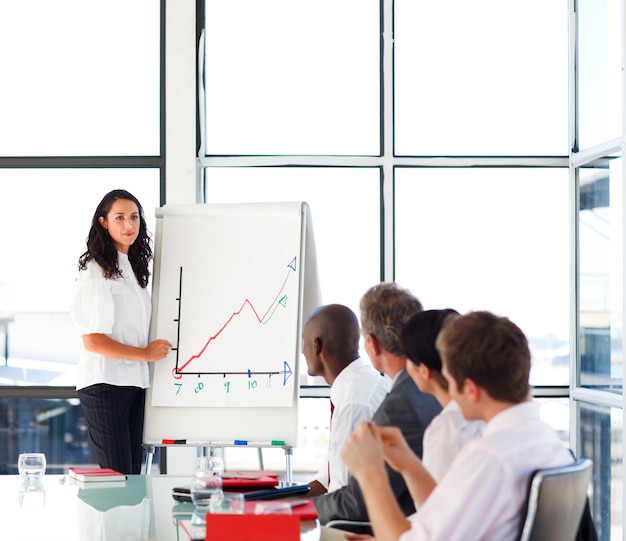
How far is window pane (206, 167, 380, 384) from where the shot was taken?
5.20m

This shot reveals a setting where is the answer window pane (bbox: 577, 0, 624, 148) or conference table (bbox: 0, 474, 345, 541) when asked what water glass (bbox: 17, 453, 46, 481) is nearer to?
conference table (bbox: 0, 474, 345, 541)

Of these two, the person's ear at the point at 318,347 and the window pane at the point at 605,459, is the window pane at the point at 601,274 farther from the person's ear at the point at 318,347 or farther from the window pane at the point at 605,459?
the person's ear at the point at 318,347

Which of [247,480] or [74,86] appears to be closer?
[247,480]

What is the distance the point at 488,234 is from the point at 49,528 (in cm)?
362

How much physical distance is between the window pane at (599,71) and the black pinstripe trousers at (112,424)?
111 inches

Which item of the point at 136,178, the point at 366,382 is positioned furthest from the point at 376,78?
the point at 366,382

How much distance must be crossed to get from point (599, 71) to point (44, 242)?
3.28 metres

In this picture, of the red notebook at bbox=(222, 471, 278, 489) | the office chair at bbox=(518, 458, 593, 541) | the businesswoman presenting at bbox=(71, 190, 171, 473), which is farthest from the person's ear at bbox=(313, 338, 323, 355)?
the businesswoman presenting at bbox=(71, 190, 171, 473)

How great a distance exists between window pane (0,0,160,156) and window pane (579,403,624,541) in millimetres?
2915

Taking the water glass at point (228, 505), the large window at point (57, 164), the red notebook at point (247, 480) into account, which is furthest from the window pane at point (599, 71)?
the water glass at point (228, 505)

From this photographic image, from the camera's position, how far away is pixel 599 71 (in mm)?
4910

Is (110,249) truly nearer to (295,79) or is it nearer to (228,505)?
(295,79)

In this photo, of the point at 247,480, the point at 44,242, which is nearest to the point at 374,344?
the point at 247,480

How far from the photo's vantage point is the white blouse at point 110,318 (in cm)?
403
